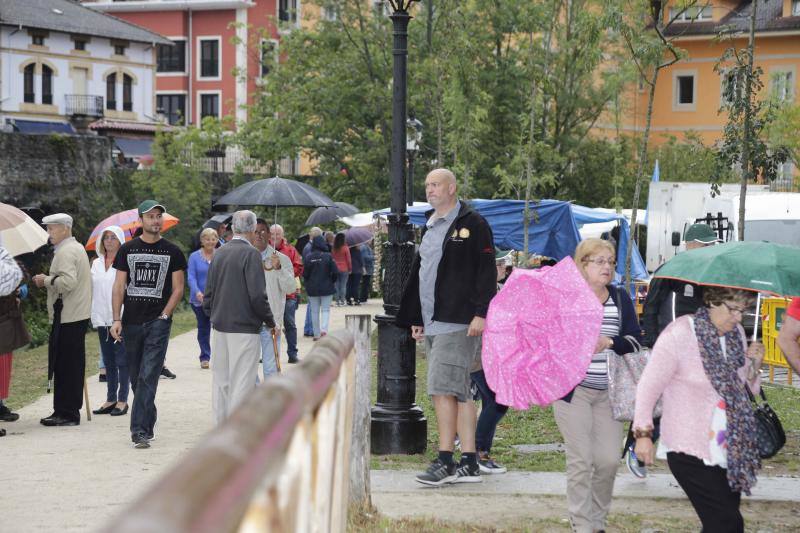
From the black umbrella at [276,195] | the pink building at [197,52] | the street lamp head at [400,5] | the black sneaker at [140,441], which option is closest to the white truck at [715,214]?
the black umbrella at [276,195]

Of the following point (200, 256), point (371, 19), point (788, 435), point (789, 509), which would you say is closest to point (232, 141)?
point (371, 19)

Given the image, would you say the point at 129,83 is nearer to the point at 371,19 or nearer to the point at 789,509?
the point at 371,19

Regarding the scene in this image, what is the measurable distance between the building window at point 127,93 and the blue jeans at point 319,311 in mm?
50559

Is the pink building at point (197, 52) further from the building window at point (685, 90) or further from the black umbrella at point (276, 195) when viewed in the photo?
the black umbrella at point (276, 195)

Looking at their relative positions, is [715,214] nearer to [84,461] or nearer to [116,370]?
[116,370]

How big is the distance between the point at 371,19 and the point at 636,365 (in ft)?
90.0

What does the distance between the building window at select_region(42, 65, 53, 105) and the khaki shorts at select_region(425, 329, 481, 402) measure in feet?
198

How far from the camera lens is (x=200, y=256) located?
632 inches

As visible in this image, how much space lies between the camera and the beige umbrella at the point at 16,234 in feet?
37.2

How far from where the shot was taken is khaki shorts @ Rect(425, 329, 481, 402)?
26.3ft

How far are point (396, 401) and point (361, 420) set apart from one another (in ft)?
7.88

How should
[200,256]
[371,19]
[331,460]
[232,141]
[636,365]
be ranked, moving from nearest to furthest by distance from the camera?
→ [331,460] → [636,365] → [200,256] → [371,19] → [232,141]

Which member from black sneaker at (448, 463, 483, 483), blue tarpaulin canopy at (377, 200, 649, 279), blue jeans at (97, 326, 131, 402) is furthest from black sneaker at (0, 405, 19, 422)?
blue tarpaulin canopy at (377, 200, 649, 279)

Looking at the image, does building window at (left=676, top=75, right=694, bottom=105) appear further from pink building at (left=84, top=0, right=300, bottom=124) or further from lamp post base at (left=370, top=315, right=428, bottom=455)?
lamp post base at (left=370, top=315, right=428, bottom=455)
